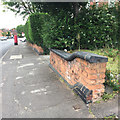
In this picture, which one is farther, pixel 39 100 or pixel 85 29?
pixel 85 29

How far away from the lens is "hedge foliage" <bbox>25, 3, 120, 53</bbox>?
5195 millimetres

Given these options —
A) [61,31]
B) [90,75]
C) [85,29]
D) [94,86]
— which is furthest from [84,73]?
[85,29]

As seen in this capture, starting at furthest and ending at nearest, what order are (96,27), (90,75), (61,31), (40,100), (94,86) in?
(96,27) → (61,31) → (40,100) → (94,86) → (90,75)

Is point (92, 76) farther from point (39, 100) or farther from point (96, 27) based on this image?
point (96, 27)

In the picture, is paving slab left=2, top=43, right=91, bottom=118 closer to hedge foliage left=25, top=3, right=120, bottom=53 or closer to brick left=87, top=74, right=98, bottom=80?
brick left=87, top=74, right=98, bottom=80

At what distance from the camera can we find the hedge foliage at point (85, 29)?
5.20m

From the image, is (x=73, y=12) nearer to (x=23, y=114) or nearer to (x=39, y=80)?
(x=39, y=80)

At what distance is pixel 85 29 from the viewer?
5492 mm

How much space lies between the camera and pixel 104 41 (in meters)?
5.68

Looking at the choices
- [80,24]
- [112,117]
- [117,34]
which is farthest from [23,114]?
[117,34]

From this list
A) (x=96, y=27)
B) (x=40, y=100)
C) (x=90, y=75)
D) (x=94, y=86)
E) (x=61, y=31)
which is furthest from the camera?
(x=96, y=27)

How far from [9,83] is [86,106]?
3.03m

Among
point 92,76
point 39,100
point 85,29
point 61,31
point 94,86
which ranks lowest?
point 39,100

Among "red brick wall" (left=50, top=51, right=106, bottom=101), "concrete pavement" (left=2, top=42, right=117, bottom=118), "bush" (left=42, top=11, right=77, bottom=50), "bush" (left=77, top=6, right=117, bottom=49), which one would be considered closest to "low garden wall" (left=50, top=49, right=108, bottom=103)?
"red brick wall" (left=50, top=51, right=106, bottom=101)
